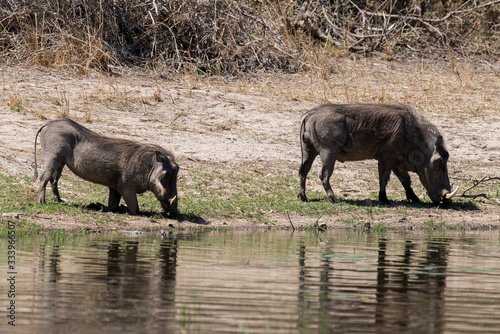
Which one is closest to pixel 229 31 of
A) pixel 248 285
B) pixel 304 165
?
pixel 304 165

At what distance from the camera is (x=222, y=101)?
14094mm

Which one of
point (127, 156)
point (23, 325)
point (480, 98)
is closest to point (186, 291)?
point (23, 325)

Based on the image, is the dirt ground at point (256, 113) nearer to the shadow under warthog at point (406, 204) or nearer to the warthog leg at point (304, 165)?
the shadow under warthog at point (406, 204)

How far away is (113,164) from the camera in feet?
29.3

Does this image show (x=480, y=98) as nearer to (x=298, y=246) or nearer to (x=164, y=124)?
(x=164, y=124)

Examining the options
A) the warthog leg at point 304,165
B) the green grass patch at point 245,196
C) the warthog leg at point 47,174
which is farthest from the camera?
the warthog leg at point 304,165

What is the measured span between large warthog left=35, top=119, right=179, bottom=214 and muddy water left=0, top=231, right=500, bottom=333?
36.7 inches

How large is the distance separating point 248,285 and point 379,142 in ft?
18.1

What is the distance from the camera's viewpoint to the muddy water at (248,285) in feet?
14.2

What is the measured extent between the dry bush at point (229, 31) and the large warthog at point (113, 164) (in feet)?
18.7

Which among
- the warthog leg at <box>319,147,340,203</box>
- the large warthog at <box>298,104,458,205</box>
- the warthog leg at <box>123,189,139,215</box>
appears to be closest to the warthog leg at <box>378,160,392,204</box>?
the large warthog at <box>298,104,458,205</box>

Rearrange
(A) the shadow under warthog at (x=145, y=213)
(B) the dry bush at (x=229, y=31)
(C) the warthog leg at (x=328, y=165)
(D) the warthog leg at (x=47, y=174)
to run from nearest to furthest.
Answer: (D) the warthog leg at (x=47, y=174) < (A) the shadow under warthog at (x=145, y=213) < (C) the warthog leg at (x=328, y=165) < (B) the dry bush at (x=229, y=31)

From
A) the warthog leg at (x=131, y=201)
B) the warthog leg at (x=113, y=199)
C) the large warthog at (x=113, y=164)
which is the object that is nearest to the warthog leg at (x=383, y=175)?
the large warthog at (x=113, y=164)

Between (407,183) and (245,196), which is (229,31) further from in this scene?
(407,183)
